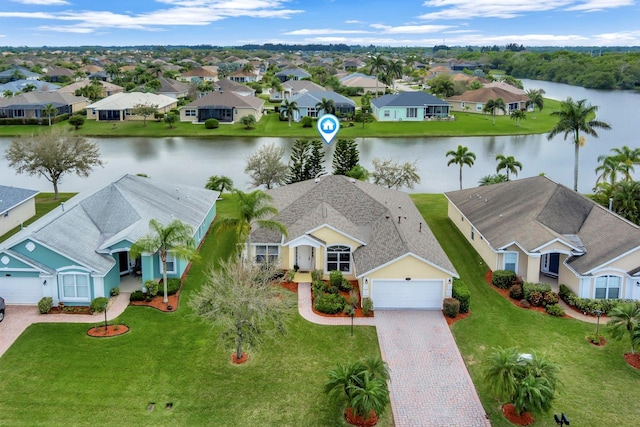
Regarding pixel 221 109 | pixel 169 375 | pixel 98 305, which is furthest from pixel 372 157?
pixel 169 375

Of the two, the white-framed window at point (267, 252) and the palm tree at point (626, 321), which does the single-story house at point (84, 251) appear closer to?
the white-framed window at point (267, 252)

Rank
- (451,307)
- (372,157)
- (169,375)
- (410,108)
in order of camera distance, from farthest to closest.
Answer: (410,108), (372,157), (451,307), (169,375)

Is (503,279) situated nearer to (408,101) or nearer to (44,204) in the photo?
(44,204)

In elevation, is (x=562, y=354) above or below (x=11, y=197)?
below

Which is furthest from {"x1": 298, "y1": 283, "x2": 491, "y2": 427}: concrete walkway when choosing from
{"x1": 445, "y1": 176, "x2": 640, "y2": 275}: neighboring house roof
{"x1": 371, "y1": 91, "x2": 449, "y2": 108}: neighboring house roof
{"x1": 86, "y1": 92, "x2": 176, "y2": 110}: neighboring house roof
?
{"x1": 86, "y1": 92, "x2": 176, "y2": 110}: neighboring house roof

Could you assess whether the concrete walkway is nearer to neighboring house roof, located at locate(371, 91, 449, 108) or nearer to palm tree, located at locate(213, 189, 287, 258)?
palm tree, located at locate(213, 189, 287, 258)

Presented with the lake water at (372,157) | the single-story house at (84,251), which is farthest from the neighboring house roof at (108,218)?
the lake water at (372,157)
